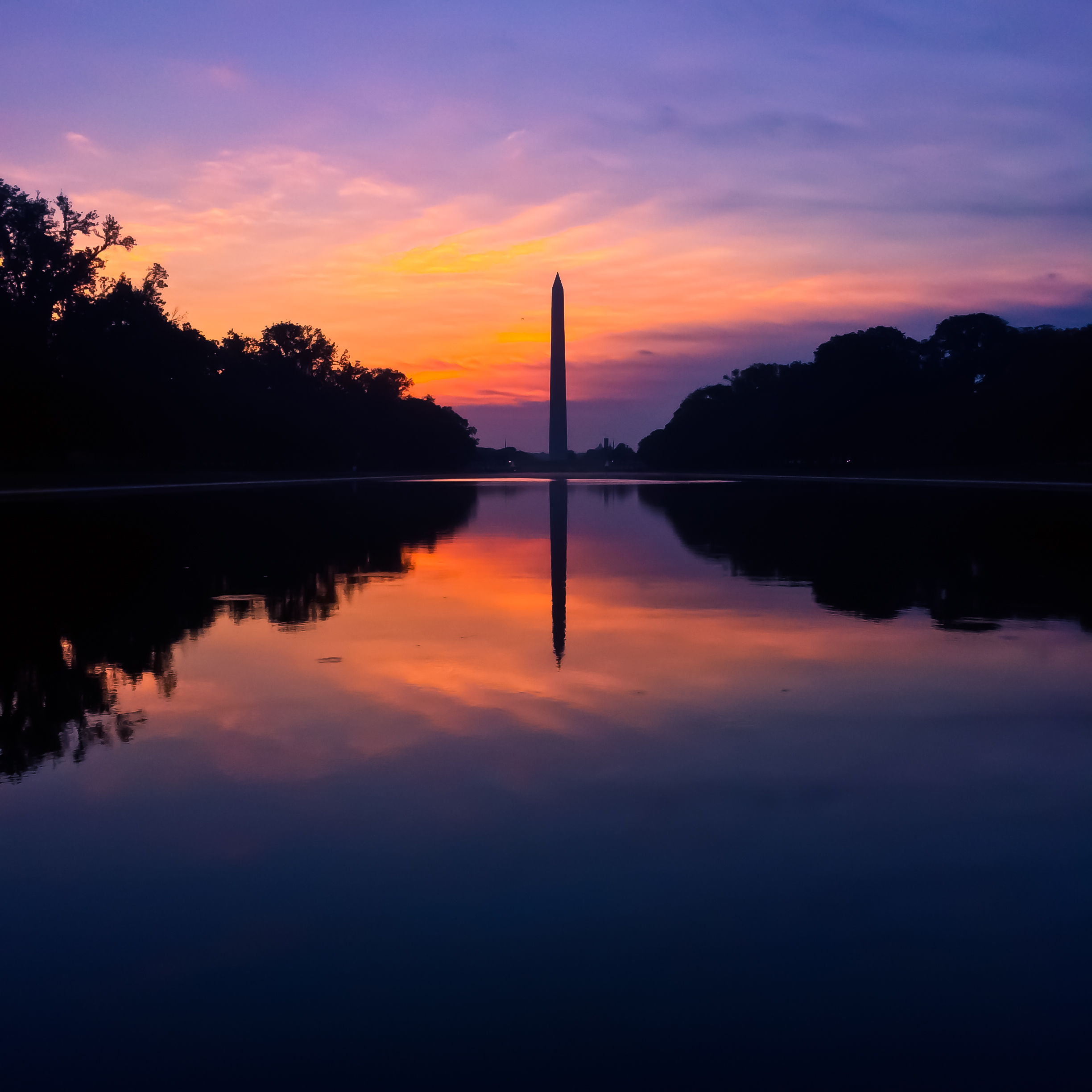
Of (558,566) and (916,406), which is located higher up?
(916,406)

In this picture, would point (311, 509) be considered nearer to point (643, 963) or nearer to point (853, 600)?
point (853, 600)

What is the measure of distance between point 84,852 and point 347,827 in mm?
1270

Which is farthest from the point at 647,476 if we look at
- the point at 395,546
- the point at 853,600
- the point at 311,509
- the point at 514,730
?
the point at 514,730

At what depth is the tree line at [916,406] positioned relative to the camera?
3194 inches

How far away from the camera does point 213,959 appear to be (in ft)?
14.8

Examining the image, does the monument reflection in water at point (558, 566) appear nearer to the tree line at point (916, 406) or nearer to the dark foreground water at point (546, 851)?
the dark foreground water at point (546, 851)

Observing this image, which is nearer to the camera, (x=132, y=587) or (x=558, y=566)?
(x=132, y=587)

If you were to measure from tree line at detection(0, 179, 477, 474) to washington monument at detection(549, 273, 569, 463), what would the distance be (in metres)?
23.1

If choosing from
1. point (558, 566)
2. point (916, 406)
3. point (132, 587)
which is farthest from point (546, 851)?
point (916, 406)

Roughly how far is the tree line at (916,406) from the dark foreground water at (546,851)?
225ft

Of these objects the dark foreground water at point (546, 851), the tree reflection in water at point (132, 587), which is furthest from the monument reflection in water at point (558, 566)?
the tree reflection in water at point (132, 587)

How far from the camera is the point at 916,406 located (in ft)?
339

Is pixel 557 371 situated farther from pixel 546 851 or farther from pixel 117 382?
pixel 546 851

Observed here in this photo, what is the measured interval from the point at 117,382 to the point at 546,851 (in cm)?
7293
